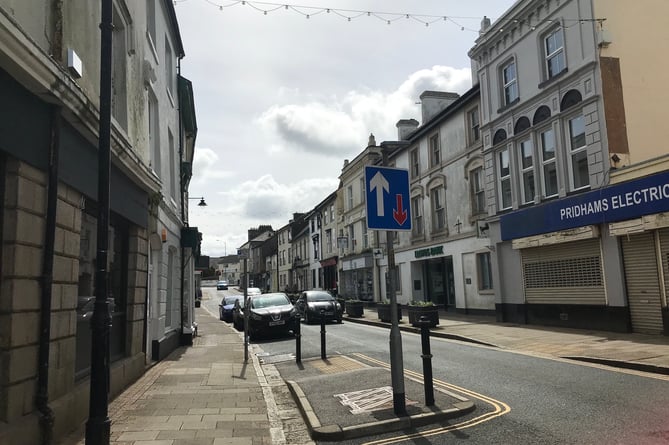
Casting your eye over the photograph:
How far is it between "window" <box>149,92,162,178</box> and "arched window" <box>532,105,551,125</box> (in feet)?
40.9

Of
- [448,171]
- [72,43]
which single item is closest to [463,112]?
[448,171]

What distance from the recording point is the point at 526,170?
1814 centimetres

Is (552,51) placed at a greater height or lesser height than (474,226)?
greater

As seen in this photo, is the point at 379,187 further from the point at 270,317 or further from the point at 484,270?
the point at 484,270

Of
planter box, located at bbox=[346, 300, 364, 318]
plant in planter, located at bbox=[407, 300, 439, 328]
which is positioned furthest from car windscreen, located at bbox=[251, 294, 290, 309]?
planter box, located at bbox=[346, 300, 364, 318]

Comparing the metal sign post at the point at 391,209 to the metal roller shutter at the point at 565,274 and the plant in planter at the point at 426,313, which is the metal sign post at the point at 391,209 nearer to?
the metal roller shutter at the point at 565,274

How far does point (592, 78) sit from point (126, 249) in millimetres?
13716

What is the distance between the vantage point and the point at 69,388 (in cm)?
629

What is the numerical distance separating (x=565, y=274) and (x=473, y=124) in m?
8.75

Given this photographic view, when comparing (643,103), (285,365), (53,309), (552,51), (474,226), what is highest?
(552,51)

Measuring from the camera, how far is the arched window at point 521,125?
59.4 feet

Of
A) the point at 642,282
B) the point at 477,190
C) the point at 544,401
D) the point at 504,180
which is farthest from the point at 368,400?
the point at 477,190

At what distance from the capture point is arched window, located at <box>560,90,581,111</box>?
1573cm

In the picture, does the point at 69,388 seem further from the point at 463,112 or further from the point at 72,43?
the point at 463,112
